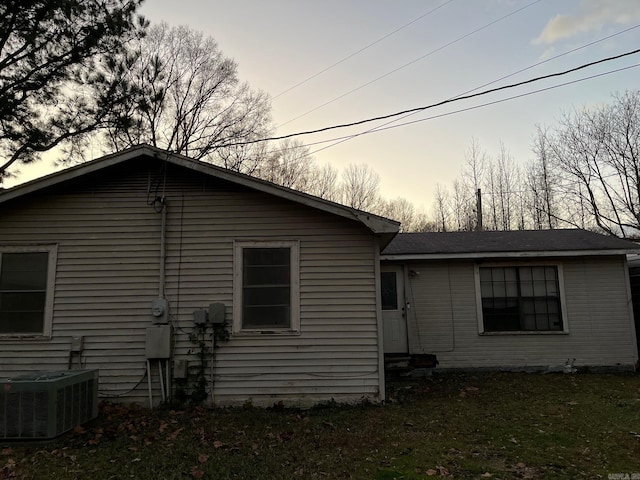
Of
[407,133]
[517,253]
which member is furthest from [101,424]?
[407,133]

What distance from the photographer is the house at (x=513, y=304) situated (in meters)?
9.54

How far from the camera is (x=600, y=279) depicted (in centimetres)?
975

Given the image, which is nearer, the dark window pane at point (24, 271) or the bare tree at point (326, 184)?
the dark window pane at point (24, 271)

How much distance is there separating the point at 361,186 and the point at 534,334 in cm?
1948

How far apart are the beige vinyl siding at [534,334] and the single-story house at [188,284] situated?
3.42 m

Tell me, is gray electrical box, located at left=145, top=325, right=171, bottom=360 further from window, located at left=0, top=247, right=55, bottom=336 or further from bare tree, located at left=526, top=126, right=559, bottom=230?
bare tree, located at left=526, top=126, right=559, bottom=230

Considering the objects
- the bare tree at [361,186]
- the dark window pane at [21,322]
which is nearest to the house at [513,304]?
the dark window pane at [21,322]

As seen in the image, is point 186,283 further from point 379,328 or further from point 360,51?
point 360,51

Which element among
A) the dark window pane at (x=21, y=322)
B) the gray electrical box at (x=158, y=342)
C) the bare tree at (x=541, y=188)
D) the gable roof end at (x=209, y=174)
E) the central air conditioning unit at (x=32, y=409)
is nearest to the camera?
the central air conditioning unit at (x=32, y=409)

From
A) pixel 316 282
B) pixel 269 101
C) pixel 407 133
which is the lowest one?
pixel 316 282

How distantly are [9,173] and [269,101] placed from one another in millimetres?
14557

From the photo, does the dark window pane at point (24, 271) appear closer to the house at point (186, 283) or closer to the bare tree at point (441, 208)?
the house at point (186, 283)

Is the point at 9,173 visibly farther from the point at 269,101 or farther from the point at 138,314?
the point at 269,101

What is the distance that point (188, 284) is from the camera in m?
6.87
